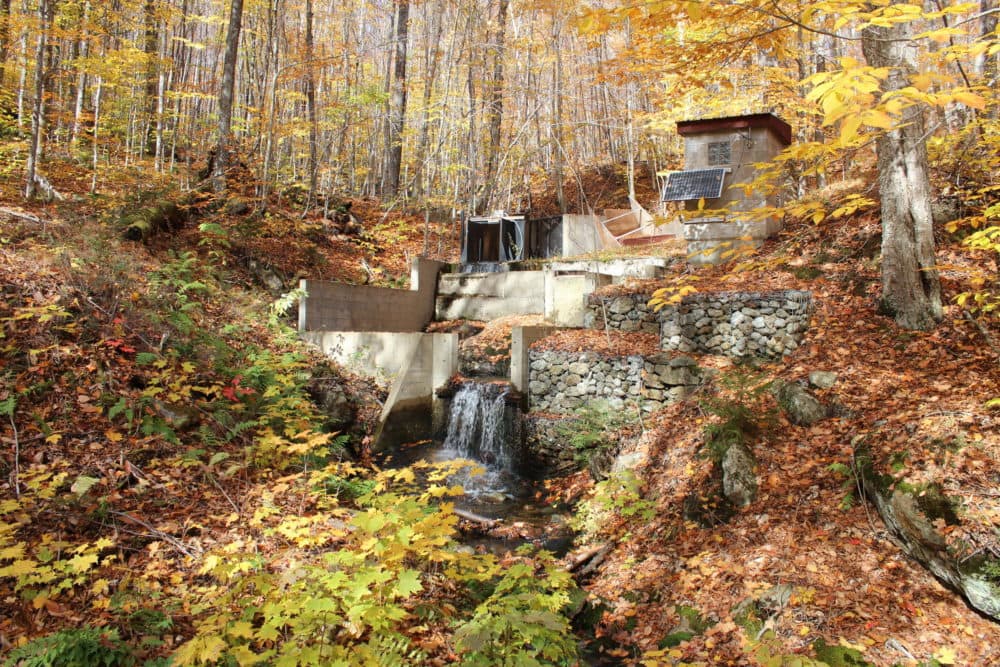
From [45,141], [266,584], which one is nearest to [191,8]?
[45,141]

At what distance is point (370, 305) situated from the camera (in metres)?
11.2

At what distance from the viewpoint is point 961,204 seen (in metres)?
7.14

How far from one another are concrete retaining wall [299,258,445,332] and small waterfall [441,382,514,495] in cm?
291

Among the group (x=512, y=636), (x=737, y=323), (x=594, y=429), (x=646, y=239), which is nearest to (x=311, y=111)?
(x=646, y=239)

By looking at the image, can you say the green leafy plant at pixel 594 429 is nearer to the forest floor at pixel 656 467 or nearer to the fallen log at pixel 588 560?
the forest floor at pixel 656 467

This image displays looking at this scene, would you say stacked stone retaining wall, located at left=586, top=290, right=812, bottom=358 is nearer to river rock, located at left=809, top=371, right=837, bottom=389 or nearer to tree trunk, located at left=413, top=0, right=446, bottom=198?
river rock, located at left=809, top=371, right=837, bottom=389

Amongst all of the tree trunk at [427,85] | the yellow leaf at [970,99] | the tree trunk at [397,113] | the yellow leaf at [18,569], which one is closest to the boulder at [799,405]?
the yellow leaf at [970,99]

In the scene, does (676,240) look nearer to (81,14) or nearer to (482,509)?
(482,509)

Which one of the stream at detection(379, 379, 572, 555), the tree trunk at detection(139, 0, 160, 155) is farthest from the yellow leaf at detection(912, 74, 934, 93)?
the tree trunk at detection(139, 0, 160, 155)

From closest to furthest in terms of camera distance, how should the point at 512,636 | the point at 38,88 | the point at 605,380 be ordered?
→ the point at 512,636
the point at 38,88
the point at 605,380

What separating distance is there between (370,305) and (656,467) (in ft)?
23.5

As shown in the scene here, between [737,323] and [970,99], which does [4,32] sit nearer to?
[737,323]

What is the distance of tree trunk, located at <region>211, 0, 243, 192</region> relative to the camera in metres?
11.9

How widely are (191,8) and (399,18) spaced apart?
7.79 m
